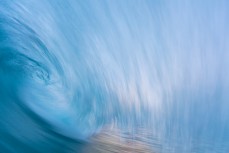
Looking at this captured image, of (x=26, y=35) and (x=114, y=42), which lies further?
(x=114, y=42)

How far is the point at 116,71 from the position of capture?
7.03 ft

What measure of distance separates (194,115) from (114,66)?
19.7 inches

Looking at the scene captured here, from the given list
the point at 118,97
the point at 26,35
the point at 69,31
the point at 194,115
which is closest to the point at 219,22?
the point at 194,115

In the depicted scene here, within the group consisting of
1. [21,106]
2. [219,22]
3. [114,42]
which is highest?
[219,22]

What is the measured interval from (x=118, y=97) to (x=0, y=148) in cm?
66

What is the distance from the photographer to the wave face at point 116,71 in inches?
73.0

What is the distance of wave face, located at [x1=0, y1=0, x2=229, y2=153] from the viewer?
1.86 m

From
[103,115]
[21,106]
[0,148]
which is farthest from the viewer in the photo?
[103,115]

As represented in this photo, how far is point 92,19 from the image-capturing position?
2227mm

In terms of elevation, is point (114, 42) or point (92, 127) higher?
point (114, 42)

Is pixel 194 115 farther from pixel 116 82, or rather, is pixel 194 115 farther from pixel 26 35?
pixel 26 35

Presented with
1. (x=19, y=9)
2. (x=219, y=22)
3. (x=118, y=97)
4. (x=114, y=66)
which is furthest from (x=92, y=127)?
(x=219, y=22)

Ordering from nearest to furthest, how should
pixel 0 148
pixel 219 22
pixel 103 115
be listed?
1. pixel 0 148
2. pixel 103 115
3. pixel 219 22

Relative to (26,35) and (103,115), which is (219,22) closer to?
(103,115)
